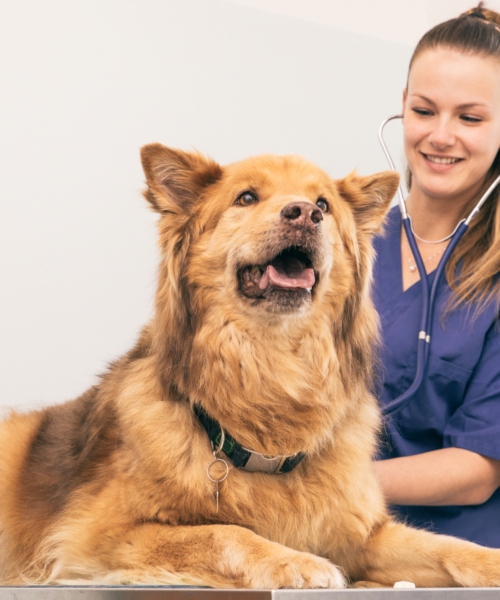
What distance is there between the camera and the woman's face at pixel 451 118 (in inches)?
81.1

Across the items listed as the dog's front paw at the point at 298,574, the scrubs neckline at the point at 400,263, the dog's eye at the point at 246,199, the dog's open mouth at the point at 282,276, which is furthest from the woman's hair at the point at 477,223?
the dog's front paw at the point at 298,574

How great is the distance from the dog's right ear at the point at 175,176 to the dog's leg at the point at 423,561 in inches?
41.1

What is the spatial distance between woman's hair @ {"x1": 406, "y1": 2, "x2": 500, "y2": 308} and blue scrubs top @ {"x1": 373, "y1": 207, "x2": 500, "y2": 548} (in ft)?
0.19

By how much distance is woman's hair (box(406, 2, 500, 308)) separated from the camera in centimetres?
205

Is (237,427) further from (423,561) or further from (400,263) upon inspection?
(400,263)

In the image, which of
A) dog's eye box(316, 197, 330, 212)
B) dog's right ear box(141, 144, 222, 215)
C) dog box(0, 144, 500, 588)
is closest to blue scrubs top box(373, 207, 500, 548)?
dog box(0, 144, 500, 588)

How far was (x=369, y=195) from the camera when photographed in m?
1.82

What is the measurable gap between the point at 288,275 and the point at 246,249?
14cm

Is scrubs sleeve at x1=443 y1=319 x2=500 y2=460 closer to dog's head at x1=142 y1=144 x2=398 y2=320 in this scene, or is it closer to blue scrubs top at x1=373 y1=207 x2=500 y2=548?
blue scrubs top at x1=373 y1=207 x2=500 y2=548

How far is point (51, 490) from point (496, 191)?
1918 mm

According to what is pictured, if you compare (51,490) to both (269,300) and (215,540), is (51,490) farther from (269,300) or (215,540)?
(269,300)

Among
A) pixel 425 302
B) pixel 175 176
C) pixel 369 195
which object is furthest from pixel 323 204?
pixel 425 302

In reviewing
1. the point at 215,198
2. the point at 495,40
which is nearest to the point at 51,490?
the point at 215,198

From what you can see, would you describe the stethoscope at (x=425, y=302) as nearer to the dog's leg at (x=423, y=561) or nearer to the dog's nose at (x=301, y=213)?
the dog's leg at (x=423, y=561)
